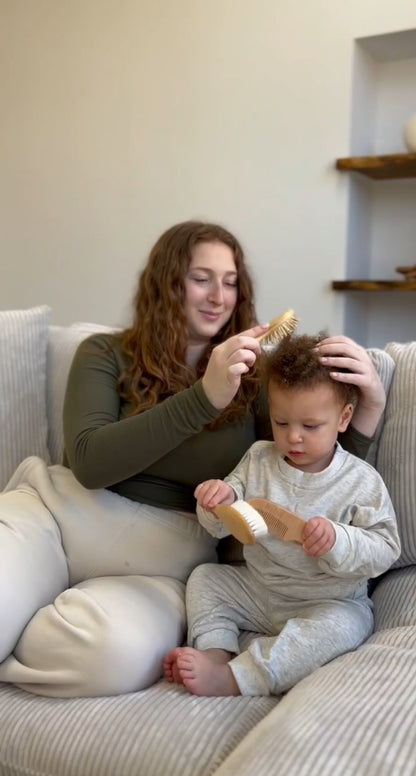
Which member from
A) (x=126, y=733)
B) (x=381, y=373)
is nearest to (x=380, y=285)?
(x=381, y=373)

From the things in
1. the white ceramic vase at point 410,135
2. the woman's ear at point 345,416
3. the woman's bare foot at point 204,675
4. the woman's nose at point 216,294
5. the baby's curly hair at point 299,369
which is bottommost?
the woman's bare foot at point 204,675

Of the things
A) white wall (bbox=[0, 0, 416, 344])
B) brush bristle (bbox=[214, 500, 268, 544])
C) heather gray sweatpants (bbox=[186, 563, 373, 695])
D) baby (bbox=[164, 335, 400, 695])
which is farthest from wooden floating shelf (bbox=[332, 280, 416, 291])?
brush bristle (bbox=[214, 500, 268, 544])

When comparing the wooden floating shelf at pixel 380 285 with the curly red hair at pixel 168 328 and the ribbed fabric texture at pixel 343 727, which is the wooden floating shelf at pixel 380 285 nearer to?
the curly red hair at pixel 168 328

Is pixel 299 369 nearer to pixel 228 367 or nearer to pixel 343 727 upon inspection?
pixel 228 367

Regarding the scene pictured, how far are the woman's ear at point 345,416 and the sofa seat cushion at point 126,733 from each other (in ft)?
1.42

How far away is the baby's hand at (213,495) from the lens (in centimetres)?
119

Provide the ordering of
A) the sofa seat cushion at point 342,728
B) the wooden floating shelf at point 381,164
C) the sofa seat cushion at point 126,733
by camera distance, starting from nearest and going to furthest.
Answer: the sofa seat cushion at point 342,728 < the sofa seat cushion at point 126,733 < the wooden floating shelf at point 381,164

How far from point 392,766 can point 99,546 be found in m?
0.69

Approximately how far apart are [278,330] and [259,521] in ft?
1.03

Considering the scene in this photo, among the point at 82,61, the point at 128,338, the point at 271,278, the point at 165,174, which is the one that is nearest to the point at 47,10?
the point at 82,61

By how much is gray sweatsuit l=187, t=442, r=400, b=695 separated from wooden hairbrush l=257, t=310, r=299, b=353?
0.56ft

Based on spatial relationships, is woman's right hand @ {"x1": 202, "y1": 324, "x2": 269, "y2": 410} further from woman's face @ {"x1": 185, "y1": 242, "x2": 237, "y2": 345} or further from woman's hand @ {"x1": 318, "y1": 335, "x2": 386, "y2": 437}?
woman's face @ {"x1": 185, "y1": 242, "x2": 237, "y2": 345}

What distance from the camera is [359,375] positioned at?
1254 millimetres

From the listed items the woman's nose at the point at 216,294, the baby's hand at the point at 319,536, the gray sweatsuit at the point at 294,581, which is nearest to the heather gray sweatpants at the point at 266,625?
the gray sweatsuit at the point at 294,581
